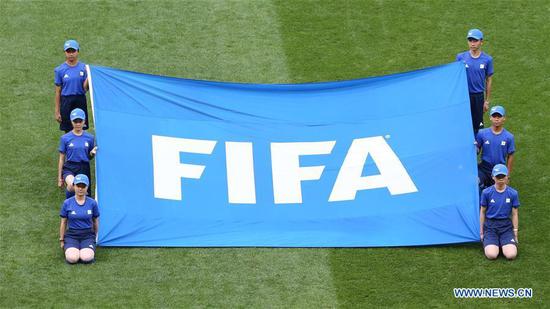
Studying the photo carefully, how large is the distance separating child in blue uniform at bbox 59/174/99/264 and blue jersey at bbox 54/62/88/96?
203cm

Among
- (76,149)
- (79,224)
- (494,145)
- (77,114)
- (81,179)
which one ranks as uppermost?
(77,114)

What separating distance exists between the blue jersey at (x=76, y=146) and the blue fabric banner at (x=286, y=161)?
25 cm

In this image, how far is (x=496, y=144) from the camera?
18.3 metres

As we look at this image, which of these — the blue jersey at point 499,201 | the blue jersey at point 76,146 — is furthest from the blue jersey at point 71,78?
the blue jersey at point 499,201

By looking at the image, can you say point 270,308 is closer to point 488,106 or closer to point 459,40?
point 488,106

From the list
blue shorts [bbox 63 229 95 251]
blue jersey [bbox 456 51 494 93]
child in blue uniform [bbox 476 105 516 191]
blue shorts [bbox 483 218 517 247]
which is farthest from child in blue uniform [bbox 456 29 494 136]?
blue shorts [bbox 63 229 95 251]

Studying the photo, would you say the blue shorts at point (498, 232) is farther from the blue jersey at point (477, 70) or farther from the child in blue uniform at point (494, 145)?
the blue jersey at point (477, 70)

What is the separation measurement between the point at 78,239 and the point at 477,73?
5.62 metres

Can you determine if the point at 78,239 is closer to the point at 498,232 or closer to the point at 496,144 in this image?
the point at 498,232

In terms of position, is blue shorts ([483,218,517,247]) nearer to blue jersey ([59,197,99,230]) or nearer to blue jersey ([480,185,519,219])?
blue jersey ([480,185,519,219])

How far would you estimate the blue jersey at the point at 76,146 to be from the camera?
59.7ft

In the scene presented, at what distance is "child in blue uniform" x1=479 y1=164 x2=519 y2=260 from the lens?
17.4 metres

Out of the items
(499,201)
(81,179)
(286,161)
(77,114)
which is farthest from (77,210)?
(499,201)

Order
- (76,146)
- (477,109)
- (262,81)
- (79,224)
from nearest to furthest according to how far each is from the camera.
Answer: (79,224) < (76,146) < (477,109) < (262,81)
